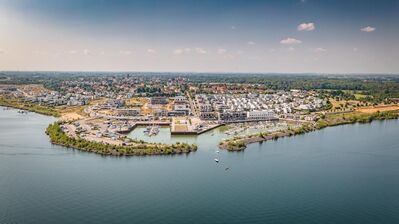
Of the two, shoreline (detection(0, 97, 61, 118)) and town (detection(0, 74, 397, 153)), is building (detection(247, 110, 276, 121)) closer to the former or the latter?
town (detection(0, 74, 397, 153))

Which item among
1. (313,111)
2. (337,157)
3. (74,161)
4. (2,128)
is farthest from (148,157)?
(313,111)

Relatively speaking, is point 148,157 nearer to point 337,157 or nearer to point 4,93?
point 337,157

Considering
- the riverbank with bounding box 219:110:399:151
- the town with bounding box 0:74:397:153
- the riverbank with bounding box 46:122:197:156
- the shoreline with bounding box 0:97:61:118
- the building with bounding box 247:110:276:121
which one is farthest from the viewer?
the shoreline with bounding box 0:97:61:118

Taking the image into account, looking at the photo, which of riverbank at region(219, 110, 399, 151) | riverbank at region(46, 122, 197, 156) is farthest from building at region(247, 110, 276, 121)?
riverbank at region(46, 122, 197, 156)

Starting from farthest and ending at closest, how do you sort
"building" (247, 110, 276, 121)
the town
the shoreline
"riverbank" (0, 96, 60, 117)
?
"riverbank" (0, 96, 60, 117) < the shoreline < "building" (247, 110, 276, 121) < the town

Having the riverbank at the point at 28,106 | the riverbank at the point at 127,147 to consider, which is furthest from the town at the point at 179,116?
the riverbank at the point at 127,147

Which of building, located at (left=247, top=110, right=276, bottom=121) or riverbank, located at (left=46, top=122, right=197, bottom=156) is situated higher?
building, located at (left=247, top=110, right=276, bottom=121)

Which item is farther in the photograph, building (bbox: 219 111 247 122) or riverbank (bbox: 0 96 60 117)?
riverbank (bbox: 0 96 60 117)
